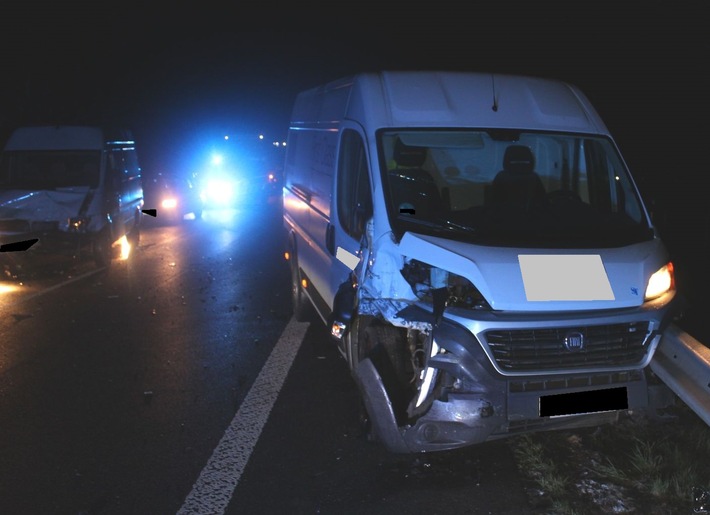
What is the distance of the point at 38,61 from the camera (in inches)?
1212

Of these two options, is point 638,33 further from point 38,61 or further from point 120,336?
point 38,61

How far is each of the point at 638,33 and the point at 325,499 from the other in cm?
2052

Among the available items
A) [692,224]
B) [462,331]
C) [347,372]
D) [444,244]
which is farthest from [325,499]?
[692,224]

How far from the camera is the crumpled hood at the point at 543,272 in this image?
4.37 m

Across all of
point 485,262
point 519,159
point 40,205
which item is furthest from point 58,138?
point 485,262

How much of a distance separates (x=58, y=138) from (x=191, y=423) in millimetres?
9409

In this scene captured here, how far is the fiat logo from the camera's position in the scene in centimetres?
438

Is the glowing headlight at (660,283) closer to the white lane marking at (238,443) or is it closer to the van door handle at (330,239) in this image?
the van door handle at (330,239)

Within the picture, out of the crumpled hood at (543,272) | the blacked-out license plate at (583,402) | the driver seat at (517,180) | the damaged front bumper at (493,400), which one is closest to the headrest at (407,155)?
the driver seat at (517,180)

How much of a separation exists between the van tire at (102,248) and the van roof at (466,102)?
25.1 feet

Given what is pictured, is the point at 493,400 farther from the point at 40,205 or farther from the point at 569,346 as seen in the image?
the point at 40,205

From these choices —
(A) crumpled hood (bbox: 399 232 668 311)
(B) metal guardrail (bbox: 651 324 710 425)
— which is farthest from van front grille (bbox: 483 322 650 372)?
(B) metal guardrail (bbox: 651 324 710 425)

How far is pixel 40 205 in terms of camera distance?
40.0 ft

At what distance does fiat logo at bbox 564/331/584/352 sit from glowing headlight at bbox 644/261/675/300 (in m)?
0.51
